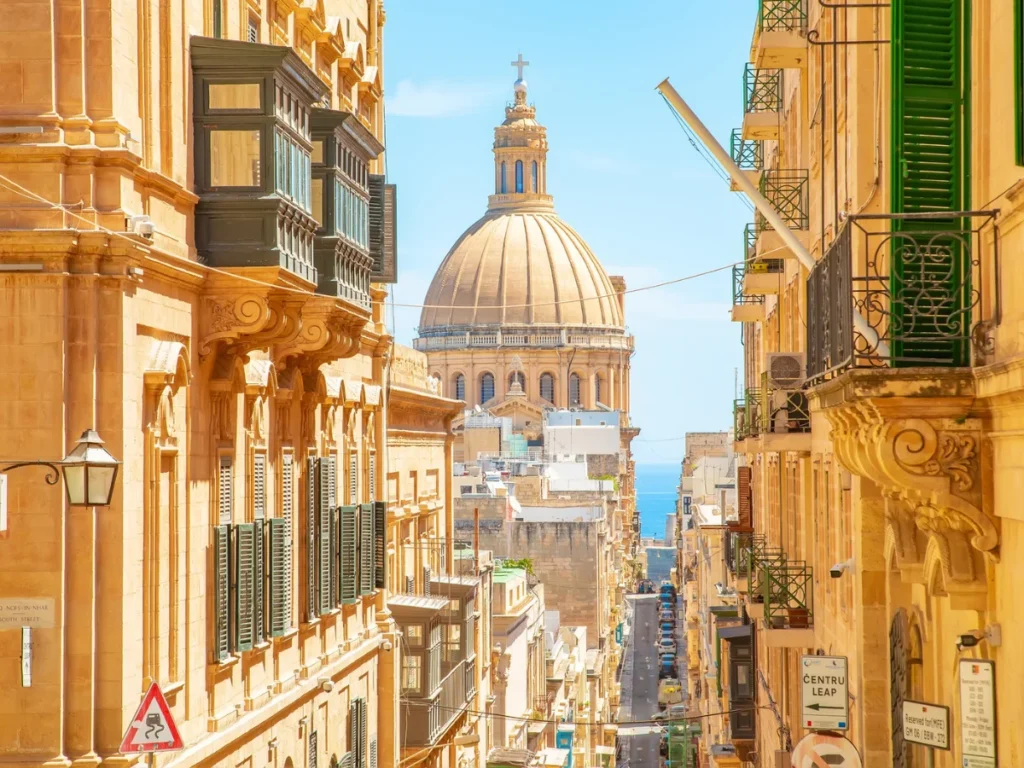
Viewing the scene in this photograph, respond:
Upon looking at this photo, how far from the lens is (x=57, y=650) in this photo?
468 inches

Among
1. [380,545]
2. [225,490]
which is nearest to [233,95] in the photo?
[225,490]

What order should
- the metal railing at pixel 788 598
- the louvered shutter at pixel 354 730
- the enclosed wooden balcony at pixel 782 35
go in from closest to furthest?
the enclosed wooden balcony at pixel 782 35, the metal railing at pixel 788 598, the louvered shutter at pixel 354 730

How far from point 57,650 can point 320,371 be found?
7873 mm

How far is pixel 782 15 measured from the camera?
64.6ft

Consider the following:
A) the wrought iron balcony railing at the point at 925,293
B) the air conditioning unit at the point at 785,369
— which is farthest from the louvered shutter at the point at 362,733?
→ the wrought iron balcony railing at the point at 925,293

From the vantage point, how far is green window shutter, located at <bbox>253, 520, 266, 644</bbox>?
16.1m

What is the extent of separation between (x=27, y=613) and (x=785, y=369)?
33.8ft

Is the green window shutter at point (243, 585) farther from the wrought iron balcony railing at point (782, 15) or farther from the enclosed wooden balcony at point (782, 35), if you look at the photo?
the wrought iron balcony railing at point (782, 15)

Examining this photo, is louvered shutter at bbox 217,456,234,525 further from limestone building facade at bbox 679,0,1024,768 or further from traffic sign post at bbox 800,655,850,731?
limestone building facade at bbox 679,0,1024,768

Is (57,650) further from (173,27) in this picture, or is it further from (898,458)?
(898,458)

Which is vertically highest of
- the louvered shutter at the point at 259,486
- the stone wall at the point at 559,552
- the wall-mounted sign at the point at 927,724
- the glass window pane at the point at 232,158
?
the glass window pane at the point at 232,158

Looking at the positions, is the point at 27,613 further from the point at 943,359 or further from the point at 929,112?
the point at 929,112

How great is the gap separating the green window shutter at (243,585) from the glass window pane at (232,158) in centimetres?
323

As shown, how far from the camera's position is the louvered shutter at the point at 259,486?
16531 mm
